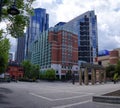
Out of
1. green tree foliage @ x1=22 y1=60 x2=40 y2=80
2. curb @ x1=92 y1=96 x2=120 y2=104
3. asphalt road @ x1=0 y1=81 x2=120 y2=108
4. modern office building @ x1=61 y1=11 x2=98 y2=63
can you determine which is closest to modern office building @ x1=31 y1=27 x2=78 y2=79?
modern office building @ x1=61 y1=11 x2=98 y2=63

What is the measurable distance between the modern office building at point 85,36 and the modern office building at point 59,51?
23.8 metres

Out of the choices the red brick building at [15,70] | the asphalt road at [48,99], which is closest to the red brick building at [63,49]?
the red brick building at [15,70]

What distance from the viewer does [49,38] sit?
405 ft

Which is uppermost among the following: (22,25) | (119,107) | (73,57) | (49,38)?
(49,38)

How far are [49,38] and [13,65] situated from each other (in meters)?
27.0

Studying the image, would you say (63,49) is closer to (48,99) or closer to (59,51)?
(59,51)

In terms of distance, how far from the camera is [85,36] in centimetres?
15425

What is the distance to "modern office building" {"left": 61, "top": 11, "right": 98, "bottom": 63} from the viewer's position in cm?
15325

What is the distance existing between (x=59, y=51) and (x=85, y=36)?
128ft

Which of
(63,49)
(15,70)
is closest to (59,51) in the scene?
(63,49)

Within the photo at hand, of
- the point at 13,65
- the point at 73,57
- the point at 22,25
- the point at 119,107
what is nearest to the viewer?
the point at 119,107

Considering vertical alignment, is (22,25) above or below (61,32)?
below

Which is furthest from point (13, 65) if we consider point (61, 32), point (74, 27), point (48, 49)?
point (74, 27)

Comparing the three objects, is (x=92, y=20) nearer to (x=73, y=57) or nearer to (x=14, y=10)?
(x=73, y=57)
